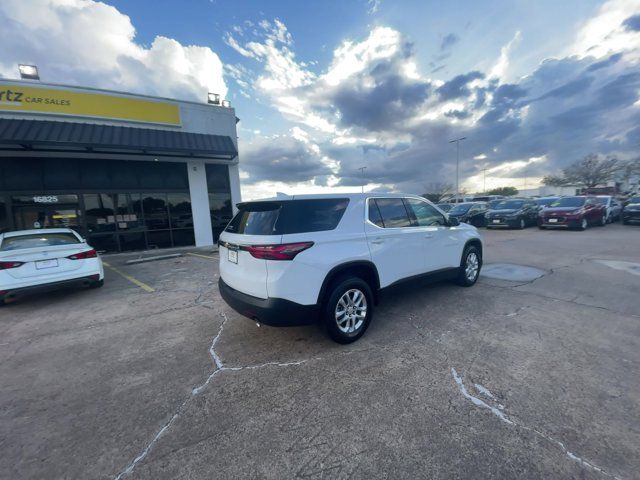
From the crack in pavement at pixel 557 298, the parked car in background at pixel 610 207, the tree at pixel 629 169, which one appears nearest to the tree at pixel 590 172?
the tree at pixel 629 169

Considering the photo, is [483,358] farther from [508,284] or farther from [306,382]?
[508,284]

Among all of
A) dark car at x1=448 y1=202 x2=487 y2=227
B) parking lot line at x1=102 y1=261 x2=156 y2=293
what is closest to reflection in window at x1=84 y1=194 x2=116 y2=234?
parking lot line at x1=102 y1=261 x2=156 y2=293

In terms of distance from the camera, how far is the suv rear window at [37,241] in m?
5.25

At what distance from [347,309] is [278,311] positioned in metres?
0.92

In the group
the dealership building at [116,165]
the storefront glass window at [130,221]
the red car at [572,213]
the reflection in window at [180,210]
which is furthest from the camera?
the red car at [572,213]

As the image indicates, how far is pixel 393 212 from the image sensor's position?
161 inches

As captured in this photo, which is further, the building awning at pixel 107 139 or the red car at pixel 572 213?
the red car at pixel 572 213

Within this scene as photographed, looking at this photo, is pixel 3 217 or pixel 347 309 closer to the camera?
pixel 347 309

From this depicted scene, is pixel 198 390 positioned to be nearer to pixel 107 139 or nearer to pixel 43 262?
pixel 43 262

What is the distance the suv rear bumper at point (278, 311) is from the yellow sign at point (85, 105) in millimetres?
12108

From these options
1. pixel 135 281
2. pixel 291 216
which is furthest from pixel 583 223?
pixel 135 281

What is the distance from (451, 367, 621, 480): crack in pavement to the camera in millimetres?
1828

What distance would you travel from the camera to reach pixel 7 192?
9.98m

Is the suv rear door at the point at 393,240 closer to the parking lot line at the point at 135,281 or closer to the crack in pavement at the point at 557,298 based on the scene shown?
the crack in pavement at the point at 557,298
